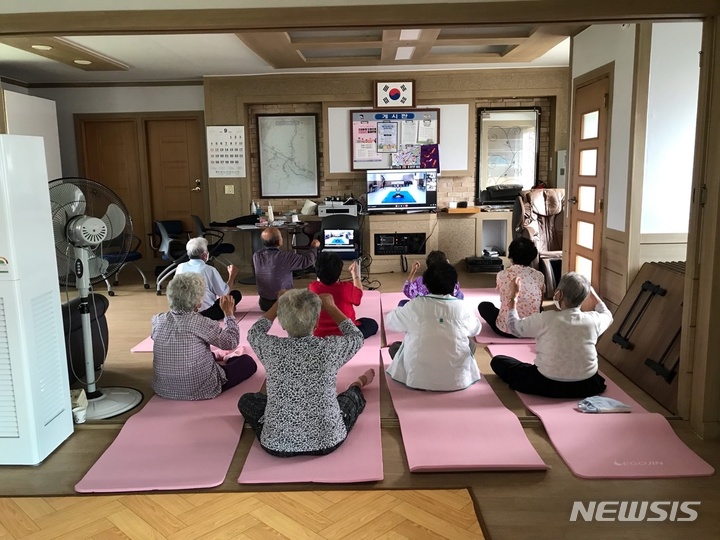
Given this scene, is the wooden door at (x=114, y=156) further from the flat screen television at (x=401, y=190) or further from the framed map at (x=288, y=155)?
the flat screen television at (x=401, y=190)

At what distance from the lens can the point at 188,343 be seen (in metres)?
3.28

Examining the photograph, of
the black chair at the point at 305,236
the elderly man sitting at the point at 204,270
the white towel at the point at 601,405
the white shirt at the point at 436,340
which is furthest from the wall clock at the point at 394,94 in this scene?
the white towel at the point at 601,405

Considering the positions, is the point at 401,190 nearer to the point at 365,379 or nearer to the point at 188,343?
the point at 365,379

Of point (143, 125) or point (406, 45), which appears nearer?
point (406, 45)

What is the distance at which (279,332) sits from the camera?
4922 millimetres

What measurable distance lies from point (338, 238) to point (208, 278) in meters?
2.53

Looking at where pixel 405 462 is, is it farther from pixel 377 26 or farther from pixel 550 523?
pixel 377 26

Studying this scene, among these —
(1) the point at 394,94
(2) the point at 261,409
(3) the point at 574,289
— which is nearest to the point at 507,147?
(1) the point at 394,94

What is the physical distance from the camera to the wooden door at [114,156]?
7984 millimetres

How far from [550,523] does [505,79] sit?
243 inches

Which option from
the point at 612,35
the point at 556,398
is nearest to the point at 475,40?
the point at 612,35

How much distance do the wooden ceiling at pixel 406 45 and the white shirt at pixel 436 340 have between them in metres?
2.72

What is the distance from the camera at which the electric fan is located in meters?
3.17

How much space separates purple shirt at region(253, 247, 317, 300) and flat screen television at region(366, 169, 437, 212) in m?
2.33
